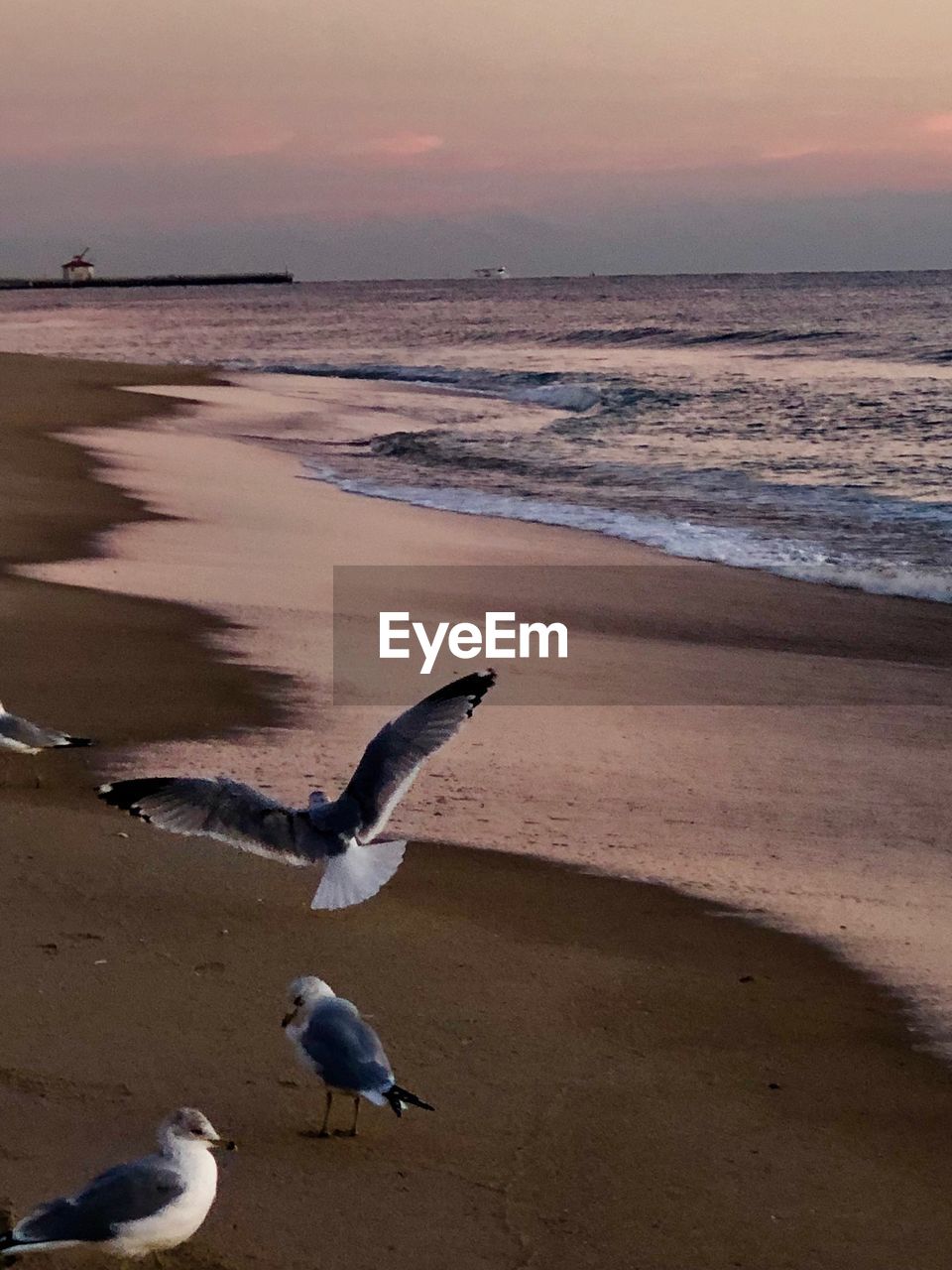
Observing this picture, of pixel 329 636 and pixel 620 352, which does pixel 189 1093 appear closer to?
pixel 329 636

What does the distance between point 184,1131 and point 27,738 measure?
10.6ft

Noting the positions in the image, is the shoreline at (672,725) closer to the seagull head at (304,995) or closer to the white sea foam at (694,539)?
the white sea foam at (694,539)

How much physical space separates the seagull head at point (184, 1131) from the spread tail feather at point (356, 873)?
0.91 m

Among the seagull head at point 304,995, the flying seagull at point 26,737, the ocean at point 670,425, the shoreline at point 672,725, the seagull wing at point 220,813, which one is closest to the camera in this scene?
the seagull head at point 304,995

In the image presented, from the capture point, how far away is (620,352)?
48.6 meters

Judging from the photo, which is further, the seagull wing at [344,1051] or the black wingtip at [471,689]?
the black wingtip at [471,689]

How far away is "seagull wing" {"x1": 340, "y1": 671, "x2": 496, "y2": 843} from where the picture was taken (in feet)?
14.6

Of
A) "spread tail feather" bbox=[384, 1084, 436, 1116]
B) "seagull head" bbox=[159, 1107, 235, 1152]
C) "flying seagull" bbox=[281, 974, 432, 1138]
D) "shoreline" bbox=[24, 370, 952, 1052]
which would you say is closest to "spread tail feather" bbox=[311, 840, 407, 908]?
"flying seagull" bbox=[281, 974, 432, 1138]

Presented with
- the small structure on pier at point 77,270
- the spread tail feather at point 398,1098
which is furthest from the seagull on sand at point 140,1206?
the small structure on pier at point 77,270

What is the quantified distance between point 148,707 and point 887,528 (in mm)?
9028

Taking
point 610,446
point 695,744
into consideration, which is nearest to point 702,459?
point 610,446

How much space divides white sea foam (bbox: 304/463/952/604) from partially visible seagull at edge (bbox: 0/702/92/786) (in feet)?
22.9

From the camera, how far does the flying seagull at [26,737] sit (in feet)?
20.0

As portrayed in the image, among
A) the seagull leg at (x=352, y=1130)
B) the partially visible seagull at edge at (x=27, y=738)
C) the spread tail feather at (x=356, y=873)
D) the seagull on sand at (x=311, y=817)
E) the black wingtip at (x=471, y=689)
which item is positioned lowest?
the seagull leg at (x=352, y=1130)
